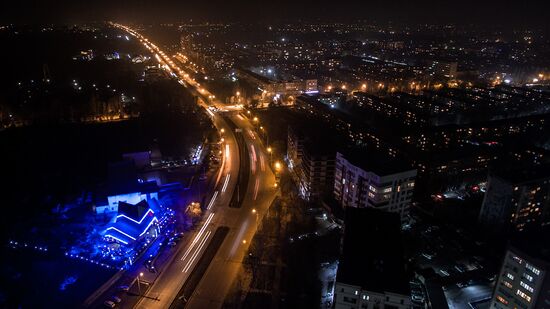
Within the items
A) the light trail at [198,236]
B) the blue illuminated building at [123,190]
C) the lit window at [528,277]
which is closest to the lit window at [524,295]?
the lit window at [528,277]

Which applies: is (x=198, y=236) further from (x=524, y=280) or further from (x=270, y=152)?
(x=524, y=280)

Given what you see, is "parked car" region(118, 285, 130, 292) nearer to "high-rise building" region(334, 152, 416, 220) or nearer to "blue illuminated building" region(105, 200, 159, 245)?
"blue illuminated building" region(105, 200, 159, 245)

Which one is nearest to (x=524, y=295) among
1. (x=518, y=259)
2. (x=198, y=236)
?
(x=518, y=259)

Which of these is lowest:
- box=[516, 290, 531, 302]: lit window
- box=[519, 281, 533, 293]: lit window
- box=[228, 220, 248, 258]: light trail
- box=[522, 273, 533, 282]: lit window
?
box=[228, 220, 248, 258]: light trail

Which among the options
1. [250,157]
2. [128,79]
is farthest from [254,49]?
[250,157]

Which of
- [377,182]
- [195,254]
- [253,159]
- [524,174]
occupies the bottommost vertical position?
[195,254]

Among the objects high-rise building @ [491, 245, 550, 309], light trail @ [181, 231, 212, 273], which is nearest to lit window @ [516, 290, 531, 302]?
high-rise building @ [491, 245, 550, 309]
